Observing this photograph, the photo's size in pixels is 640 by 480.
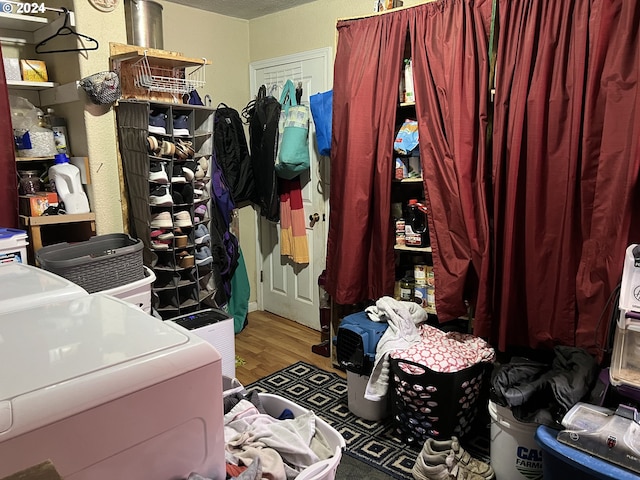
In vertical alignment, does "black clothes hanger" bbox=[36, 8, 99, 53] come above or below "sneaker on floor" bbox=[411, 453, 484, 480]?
above

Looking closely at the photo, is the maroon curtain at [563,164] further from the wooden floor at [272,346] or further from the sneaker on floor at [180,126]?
the sneaker on floor at [180,126]

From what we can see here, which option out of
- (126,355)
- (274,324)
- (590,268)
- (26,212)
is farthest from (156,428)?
(274,324)

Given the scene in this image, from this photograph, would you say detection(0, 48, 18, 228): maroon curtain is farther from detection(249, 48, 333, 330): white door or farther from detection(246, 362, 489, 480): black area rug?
detection(249, 48, 333, 330): white door

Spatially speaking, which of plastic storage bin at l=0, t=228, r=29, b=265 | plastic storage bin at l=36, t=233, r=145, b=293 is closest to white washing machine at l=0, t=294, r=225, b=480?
plastic storage bin at l=36, t=233, r=145, b=293

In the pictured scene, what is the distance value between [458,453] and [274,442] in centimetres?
124

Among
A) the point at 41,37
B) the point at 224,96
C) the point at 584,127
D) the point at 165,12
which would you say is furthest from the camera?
the point at 224,96

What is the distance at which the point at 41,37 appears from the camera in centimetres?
249

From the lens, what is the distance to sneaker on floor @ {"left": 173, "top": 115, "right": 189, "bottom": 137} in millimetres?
2674

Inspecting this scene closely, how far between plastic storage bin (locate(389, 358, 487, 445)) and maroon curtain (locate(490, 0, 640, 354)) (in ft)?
0.91

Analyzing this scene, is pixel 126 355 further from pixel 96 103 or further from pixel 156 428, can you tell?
pixel 96 103

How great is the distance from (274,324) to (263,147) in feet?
4.54

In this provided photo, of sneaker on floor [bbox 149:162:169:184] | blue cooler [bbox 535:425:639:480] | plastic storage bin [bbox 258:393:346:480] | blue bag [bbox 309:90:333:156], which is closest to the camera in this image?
plastic storage bin [bbox 258:393:346:480]

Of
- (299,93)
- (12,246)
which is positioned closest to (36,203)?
(12,246)

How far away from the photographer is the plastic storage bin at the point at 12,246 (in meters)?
1.88
